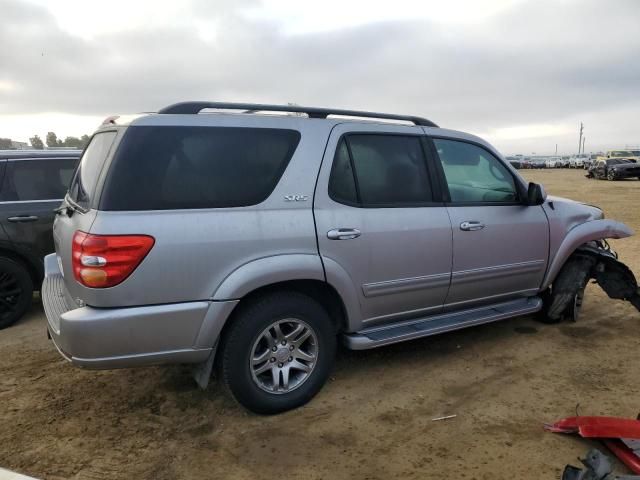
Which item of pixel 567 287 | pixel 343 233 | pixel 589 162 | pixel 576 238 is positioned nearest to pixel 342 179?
pixel 343 233

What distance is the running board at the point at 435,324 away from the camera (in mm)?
3504

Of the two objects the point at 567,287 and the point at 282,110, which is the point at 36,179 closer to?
the point at 282,110

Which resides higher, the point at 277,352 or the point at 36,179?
the point at 36,179

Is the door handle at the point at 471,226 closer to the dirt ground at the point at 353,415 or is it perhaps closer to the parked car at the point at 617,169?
the dirt ground at the point at 353,415

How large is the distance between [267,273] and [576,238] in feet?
10.3

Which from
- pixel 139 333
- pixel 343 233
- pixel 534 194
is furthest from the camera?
pixel 534 194

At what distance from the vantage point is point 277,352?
3209 millimetres

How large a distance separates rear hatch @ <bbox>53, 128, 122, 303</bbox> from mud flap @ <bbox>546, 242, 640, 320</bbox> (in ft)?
13.4

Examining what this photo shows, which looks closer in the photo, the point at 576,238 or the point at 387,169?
the point at 387,169

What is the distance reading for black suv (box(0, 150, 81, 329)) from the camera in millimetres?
4996

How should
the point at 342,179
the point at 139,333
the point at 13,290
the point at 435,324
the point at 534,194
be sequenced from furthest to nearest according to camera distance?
the point at 13,290
the point at 534,194
the point at 435,324
the point at 342,179
the point at 139,333

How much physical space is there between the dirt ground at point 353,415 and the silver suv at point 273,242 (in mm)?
336

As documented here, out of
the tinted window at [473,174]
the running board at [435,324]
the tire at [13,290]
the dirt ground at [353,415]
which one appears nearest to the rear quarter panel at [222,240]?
the running board at [435,324]

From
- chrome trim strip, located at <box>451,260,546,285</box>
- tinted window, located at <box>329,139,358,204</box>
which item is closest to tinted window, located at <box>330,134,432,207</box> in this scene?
tinted window, located at <box>329,139,358,204</box>
